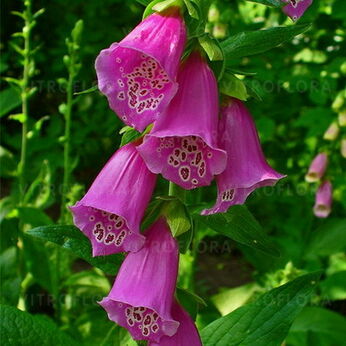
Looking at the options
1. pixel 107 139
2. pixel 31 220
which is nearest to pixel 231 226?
pixel 31 220

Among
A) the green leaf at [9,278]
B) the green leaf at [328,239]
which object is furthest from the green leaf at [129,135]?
the green leaf at [328,239]

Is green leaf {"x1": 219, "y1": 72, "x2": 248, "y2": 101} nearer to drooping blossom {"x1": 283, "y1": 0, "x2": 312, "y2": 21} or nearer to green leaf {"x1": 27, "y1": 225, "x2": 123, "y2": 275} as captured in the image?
drooping blossom {"x1": 283, "y1": 0, "x2": 312, "y2": 21}

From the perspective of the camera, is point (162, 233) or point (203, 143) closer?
point (203, 143)

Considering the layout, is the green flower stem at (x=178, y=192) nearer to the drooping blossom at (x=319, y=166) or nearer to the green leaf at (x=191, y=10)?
the green leaf at (x=191, y=10)

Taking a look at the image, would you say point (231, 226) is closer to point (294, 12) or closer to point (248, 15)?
point (294, 12)

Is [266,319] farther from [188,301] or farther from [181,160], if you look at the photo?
[181,160]

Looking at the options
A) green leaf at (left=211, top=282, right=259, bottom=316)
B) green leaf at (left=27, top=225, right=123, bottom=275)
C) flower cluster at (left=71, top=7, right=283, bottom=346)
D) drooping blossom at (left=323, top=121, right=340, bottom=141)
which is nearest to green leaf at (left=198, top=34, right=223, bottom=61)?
flower cluster at (left=71, top=7, right=283, bottom=346)
